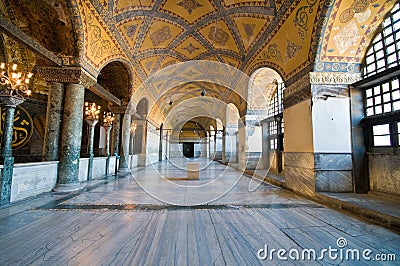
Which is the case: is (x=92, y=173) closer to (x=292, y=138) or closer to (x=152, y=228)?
(x=152, y=228)

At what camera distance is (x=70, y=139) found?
4922 mm

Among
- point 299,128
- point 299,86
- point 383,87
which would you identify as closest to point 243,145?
point 299,128

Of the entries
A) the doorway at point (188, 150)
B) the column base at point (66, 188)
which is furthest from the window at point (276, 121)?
the doorway at point (188, 150)

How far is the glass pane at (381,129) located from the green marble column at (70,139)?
718 cm

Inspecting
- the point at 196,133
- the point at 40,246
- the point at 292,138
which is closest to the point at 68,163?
the point at 40,246

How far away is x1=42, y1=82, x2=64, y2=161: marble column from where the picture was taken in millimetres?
4852

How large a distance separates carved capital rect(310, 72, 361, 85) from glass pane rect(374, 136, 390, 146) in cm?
139

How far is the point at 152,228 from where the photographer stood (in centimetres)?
250

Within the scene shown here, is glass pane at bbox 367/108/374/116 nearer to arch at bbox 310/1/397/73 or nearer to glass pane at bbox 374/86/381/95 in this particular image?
glass pane at bbox 374/86/381/95

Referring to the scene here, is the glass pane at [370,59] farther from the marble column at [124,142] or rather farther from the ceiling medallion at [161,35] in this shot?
the marble column at [124,142]

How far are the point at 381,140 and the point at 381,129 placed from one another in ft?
0.76

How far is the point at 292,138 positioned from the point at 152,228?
14.3ft

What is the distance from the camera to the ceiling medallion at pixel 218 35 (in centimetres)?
727

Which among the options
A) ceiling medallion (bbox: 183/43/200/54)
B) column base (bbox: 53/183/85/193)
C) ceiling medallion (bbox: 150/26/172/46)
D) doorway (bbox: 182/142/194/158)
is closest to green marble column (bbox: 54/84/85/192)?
column base (bbox: 53/183/85/193)
